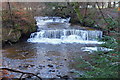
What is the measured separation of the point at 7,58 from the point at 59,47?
3.51 metres

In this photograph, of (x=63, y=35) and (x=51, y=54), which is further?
(x=63, y=35)

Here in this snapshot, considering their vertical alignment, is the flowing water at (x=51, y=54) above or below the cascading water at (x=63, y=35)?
below

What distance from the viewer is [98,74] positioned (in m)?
2.26

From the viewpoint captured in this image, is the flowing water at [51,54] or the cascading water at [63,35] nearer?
the flowing water at [51,54]

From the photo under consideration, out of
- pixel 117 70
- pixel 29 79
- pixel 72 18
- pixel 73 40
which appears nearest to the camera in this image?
pixel 117 70

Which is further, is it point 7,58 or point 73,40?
point 73,40

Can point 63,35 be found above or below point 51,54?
above

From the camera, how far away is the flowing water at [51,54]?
680 cm

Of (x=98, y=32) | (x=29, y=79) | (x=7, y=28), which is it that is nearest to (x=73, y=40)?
(x=98, y=32)

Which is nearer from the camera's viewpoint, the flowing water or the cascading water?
the flowing water

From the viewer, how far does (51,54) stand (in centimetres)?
932

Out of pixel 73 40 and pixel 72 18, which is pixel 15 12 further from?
pixel 72 18

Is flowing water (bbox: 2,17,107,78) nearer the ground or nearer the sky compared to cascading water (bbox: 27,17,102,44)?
nearer the ground

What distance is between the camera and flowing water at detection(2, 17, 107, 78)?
268 inches
